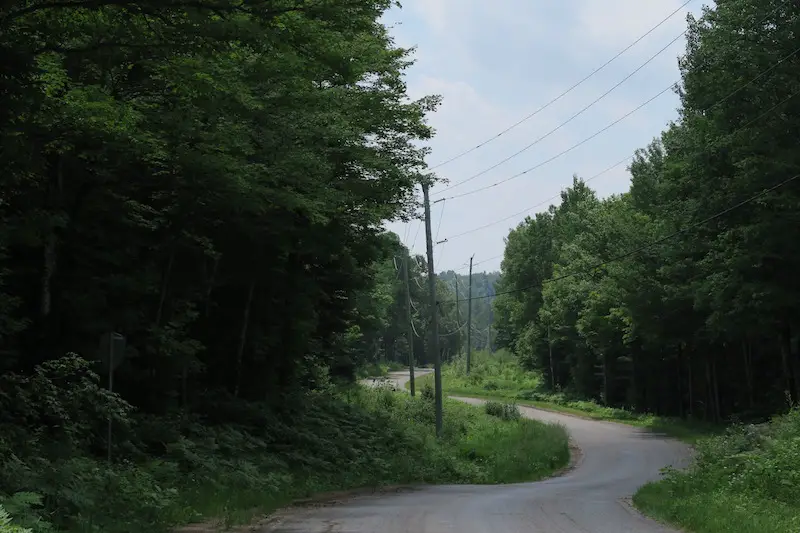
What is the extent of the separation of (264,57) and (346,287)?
19.3 m

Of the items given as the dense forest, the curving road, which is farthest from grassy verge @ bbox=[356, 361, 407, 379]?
the curving road

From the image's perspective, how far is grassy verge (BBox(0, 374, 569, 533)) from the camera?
1121 cm

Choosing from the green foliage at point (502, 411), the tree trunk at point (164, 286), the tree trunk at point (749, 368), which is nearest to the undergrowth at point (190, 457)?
the tree trunk at point (164, 286)

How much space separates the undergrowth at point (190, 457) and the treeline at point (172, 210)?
2.9 inches

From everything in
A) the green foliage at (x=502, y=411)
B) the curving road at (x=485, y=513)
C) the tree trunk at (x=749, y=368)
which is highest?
the tree trunk at (x=749, y=368)

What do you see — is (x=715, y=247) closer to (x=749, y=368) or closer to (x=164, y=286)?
(x=749, y=368)

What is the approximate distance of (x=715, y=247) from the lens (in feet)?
113

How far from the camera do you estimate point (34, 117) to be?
1209 centimetres

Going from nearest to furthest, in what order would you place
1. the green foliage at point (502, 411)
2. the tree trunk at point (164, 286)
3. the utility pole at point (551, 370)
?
the tree trunk at point (164, 286) < the green foliage at point (502, 411) < the utility pole at point (551, 370)

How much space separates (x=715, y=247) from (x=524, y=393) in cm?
5138

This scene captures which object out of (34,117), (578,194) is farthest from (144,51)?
(578,194)

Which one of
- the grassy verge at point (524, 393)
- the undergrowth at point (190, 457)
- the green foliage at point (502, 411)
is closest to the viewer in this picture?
the undergrowth at point (190, 457)

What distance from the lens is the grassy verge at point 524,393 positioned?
48875 mm

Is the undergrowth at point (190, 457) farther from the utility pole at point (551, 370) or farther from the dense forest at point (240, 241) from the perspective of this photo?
the utility pole at point (551, 370)
